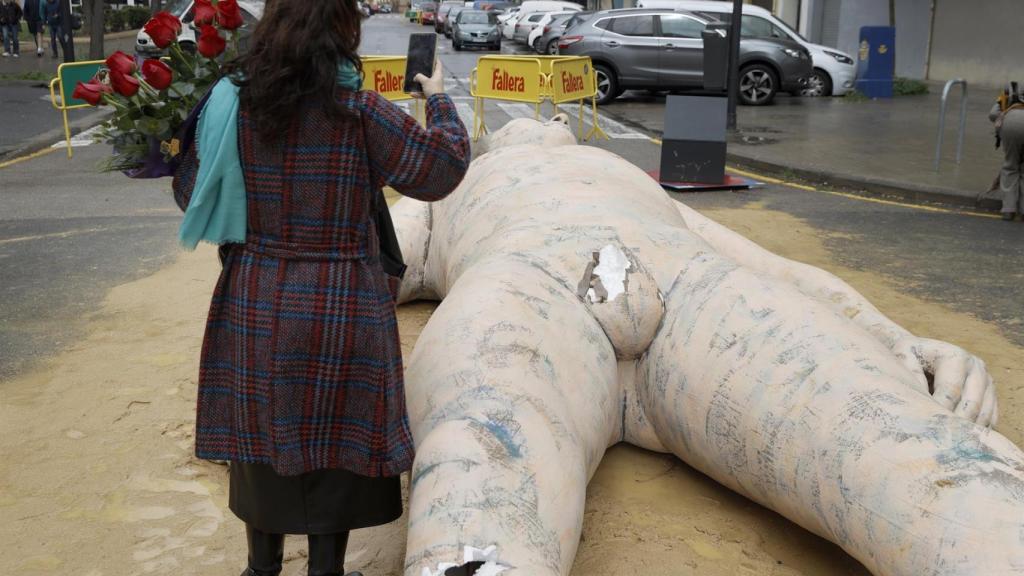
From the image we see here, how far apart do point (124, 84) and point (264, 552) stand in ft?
4.42

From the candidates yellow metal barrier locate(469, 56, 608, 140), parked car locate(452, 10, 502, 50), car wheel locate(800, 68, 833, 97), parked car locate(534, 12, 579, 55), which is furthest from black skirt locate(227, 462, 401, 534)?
parked car locate(452, 10, 502, 50)

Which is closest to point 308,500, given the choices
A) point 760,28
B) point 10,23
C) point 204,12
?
point 204,12

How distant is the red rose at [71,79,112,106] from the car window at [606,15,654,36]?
51.5 feet

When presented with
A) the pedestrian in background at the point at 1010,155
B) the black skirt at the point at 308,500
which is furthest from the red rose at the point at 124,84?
the pedestrian in background at the point at 1010,155

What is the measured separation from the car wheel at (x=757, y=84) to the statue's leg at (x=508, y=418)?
592 inches

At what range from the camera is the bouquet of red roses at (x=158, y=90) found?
280 centimetres

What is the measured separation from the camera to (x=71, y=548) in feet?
10.8

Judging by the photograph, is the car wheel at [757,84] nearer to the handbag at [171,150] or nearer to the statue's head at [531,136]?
the statue's head at [531,136]

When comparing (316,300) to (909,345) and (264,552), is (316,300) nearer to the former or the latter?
(264,552)

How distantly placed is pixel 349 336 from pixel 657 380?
1.20m

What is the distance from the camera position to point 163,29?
2848mm

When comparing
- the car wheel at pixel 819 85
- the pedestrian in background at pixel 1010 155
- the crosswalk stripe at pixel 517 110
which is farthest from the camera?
the car wheel at pixel 819 85

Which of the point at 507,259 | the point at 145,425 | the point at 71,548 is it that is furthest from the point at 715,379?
the point at 145,425

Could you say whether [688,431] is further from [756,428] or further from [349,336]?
[349,336]
